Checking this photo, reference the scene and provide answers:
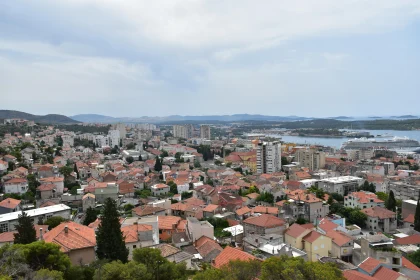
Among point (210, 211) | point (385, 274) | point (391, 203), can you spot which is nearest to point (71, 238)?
point (210, 211)

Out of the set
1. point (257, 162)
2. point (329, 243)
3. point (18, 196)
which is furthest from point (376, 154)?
point (18, 196)

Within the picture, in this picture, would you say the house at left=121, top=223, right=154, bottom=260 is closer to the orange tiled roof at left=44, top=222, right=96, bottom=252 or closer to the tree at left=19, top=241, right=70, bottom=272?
the orange tiled roof at left=44, top=222, right=96, bottom=252

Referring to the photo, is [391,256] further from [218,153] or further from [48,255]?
[218,153]

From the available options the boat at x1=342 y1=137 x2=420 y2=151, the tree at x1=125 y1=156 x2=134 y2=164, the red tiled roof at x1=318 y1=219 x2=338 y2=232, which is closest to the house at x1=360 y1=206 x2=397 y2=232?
the red tiled roof at x1=318 y1=219 x2=338 y2=232

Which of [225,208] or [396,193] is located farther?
[396,193]

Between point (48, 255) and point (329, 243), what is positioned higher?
point (48, 255)

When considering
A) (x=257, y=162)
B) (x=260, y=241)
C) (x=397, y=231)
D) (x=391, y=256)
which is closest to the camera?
(x=391, y=256)
